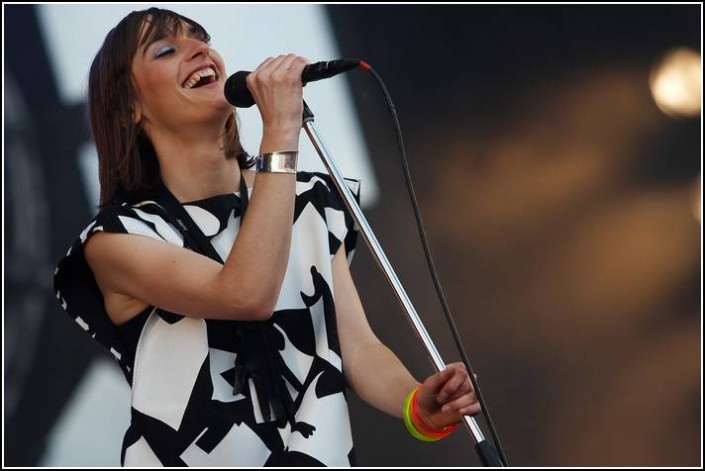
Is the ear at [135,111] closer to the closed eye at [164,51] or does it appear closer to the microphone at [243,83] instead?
the closed eye at [164,51]

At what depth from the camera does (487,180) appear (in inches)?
119

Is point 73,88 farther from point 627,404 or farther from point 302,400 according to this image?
point 627,404

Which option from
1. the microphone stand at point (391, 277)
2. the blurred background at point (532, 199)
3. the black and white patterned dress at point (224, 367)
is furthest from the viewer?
the blurred background at point (532, 199)

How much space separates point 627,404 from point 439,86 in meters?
1.11

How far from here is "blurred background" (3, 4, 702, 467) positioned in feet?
9.58

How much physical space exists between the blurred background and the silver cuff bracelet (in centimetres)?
141

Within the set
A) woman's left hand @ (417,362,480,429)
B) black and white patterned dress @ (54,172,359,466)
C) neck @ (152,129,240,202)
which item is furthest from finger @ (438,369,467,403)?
neck @ (152,129,240,202)

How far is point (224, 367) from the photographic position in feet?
5.04

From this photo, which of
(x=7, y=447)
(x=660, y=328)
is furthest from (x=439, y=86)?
(x=7, y=447)

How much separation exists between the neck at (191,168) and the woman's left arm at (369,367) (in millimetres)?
248

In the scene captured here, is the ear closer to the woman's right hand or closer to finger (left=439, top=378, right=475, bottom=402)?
the woman's right hand

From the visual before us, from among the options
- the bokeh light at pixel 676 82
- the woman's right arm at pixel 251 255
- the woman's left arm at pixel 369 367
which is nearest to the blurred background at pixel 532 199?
the bokeh light at pixel 676 82

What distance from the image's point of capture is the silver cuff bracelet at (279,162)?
1422mm

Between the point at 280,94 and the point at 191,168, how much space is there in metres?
0.40
